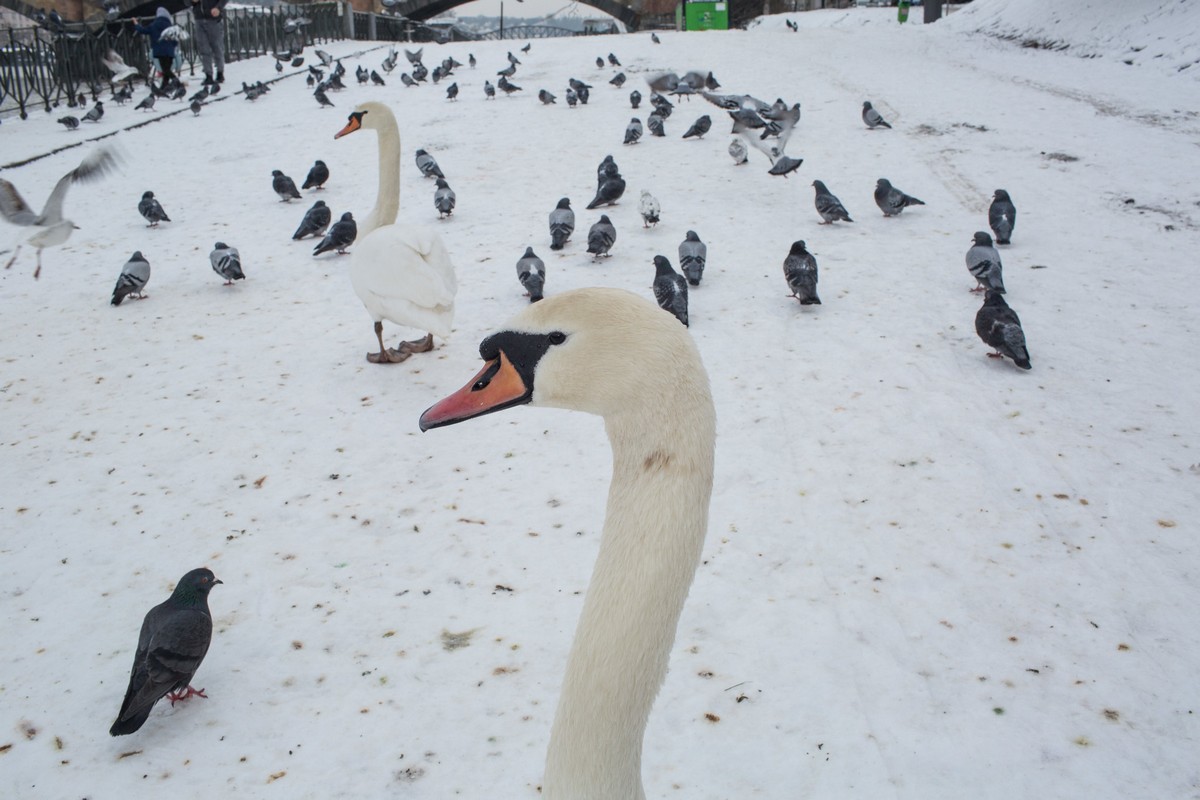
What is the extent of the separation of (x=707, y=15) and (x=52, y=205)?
131 ft

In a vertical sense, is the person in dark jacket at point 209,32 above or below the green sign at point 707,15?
below

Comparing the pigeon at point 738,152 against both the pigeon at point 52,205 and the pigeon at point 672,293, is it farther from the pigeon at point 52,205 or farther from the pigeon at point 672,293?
the pigeon at point 52,205

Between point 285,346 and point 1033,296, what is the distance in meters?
6.05

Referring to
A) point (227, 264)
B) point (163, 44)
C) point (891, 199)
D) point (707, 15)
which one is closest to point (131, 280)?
point (227, 264)

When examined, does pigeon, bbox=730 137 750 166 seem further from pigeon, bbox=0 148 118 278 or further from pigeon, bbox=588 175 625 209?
pigeon, bbox=0 148 118 278

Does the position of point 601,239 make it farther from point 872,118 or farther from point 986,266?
point 872,118

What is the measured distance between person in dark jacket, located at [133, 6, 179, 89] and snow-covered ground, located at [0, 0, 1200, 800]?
13106 mm

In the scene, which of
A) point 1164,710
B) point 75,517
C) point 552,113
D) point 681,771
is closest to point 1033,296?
point 1164,710

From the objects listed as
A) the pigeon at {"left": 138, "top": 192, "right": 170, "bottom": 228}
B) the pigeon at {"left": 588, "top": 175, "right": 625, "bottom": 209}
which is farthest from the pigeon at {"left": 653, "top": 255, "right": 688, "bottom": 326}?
the pigeon at {"left": 138, "top": 192, "right": 170, "bottom": 228}

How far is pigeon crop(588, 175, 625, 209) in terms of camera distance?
941 centimetres

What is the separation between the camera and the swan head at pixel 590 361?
1611mm

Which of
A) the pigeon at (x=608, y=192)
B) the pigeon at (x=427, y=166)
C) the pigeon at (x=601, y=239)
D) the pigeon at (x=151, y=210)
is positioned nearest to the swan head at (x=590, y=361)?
the pigeon at (x=601, y=239)

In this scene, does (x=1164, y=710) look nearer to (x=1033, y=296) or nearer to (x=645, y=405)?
(x=645, y=405)

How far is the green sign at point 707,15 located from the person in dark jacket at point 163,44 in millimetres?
26428
